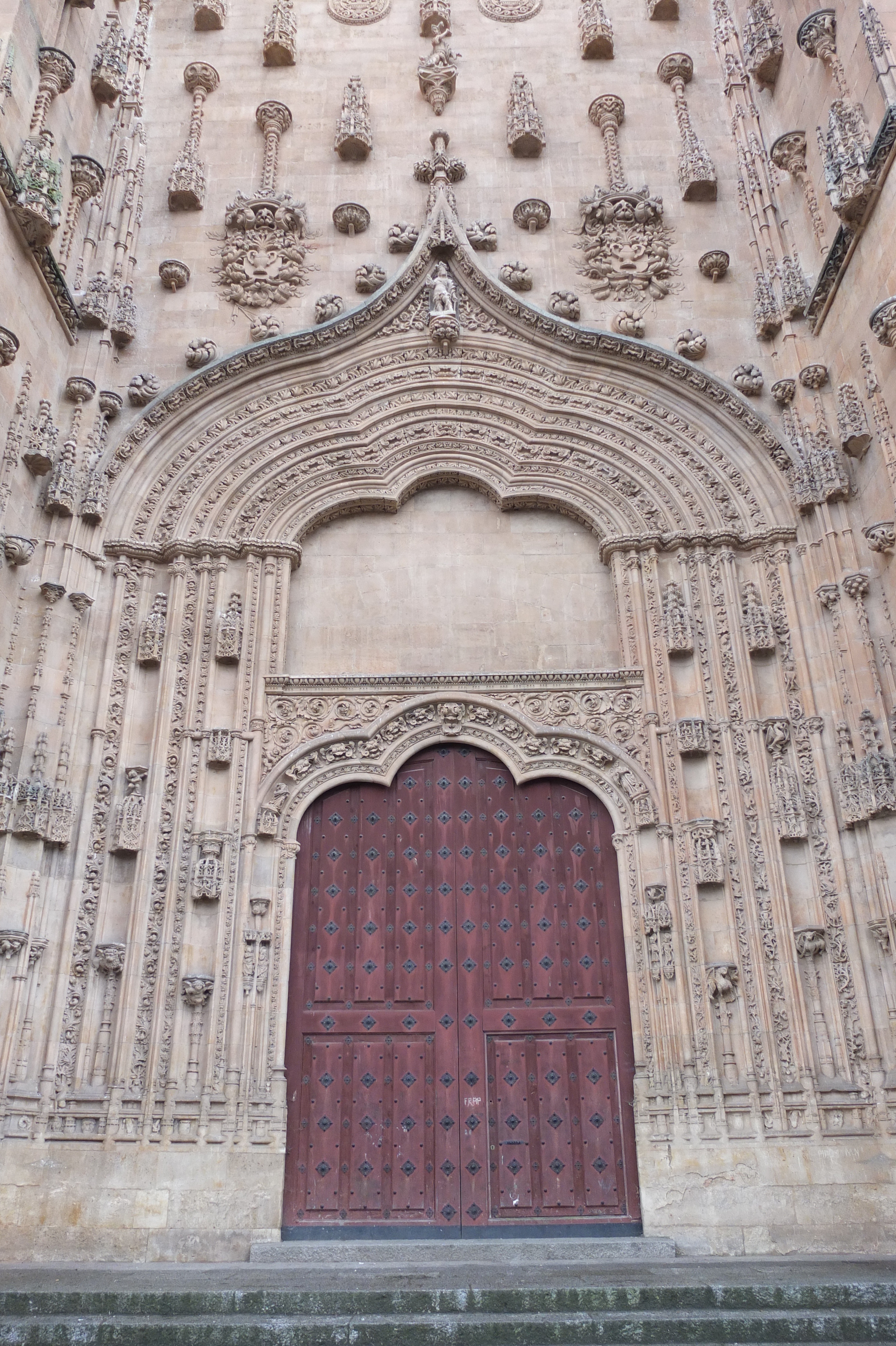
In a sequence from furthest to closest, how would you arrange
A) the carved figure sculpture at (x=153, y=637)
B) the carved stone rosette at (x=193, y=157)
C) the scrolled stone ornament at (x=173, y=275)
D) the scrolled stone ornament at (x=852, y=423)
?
the carved stone rosette at (x=193, y=157), the scrolled stone ornament at (x=173, y=275), the carved figure sculpture at (x=153, y=637), the scrolled stone ornament at (x=852, y=423)

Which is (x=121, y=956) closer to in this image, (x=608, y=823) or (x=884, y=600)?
(x=608, y=823)

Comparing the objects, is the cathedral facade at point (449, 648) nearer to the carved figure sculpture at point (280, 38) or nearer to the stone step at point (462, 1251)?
the stone step at point (462, 1251)

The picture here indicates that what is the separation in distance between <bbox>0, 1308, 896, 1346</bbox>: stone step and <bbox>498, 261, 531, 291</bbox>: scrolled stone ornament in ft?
34.8

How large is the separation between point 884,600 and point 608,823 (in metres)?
3.43

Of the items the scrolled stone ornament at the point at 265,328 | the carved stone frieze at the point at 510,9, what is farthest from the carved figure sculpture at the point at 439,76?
the scrolled stone ornament at the point at 265,328

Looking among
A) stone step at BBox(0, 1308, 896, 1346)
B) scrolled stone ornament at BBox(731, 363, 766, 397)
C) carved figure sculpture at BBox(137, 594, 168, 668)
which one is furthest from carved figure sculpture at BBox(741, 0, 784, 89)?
stone step at BBox(0, 1308, 896, 1346)

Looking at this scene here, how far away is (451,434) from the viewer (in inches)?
483

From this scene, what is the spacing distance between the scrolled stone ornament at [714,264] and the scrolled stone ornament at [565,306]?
1.56m

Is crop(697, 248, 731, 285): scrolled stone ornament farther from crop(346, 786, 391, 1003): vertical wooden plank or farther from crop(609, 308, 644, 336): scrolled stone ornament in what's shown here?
crop(346, 786, 391, 1003): vertical wooden plank

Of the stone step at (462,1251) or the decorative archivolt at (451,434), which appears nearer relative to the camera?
the stone step at (462,1251)

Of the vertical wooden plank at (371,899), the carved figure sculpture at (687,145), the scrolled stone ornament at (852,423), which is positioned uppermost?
the carved figure sculpture at (687,145)

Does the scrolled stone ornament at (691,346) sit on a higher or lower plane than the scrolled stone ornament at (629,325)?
lower

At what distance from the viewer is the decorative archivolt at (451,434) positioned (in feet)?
38.2

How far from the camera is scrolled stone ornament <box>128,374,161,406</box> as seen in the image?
11859 mm
